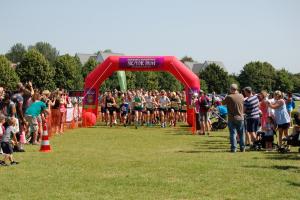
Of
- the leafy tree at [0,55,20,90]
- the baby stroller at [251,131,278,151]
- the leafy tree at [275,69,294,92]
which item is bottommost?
the baby stroller at [251,131,278,151]

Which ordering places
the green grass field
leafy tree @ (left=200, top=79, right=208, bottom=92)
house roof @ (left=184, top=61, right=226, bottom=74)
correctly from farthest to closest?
house roof @ (left=184, top=61, right=226, bottom=74) < leafy tree @ (left=200, top=79, right=208, bottom=92) < the green grass field

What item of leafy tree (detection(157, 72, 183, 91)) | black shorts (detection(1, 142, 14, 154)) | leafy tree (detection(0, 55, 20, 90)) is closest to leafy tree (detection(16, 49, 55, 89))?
leafy tree (detection(0, 55, 20, 90))

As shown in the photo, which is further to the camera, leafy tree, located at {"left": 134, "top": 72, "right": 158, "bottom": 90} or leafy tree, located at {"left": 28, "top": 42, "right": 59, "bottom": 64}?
leafy tree, located at {"left": 28, "top": 42, "right": 59, "bottom": 64}

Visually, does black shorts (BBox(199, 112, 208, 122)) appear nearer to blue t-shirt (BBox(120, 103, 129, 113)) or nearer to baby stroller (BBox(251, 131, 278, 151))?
baby stroller (BBox(251, 131, 278, 151))

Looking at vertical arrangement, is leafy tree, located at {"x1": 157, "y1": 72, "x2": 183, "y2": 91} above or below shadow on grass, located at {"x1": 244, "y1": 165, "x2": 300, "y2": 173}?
above

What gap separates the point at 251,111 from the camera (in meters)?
13.9

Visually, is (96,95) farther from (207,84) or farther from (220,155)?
(207,84)

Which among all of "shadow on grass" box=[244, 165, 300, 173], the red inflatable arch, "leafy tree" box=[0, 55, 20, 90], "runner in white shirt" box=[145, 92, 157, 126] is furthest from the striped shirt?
"leafy tree" box=[0, 55, 20, 90]

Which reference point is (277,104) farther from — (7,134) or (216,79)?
(216,79)

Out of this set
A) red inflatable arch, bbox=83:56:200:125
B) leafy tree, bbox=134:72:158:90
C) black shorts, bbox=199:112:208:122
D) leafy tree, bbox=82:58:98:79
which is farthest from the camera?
leafy tree, bbox=134:72:158:90

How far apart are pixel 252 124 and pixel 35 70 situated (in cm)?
5489

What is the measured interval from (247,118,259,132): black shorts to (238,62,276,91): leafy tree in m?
78.8

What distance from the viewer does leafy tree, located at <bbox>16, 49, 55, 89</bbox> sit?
6512cm

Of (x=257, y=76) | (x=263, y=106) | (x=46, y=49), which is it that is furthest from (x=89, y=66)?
(x=46, y=49)
